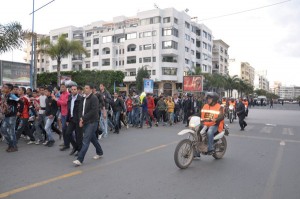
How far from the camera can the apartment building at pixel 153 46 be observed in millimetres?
54688

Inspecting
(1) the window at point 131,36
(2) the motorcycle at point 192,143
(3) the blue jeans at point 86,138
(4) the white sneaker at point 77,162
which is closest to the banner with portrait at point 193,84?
(2) the motorcycle at point 192,143

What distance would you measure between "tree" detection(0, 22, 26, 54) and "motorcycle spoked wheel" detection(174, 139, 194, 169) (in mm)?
10314

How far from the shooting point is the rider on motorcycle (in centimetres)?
660

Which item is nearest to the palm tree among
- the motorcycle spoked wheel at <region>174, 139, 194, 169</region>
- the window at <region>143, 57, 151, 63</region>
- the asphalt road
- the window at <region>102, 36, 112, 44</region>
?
the window at <region>143, 57, 151, 63</region>

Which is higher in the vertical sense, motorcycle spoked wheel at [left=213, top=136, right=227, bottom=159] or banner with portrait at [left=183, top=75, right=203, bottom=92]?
banner with portrait at [left=183, top=75, right=203, bottom=92]

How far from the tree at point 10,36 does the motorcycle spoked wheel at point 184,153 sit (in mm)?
10314

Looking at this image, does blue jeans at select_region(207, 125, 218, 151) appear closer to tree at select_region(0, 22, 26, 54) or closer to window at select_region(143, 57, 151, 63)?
tree at select_region(0, 22, 26, 54)

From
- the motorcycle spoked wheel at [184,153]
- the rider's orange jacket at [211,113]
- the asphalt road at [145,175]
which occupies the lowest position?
the asphalt road at [145,175]

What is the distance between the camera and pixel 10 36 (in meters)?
13.0

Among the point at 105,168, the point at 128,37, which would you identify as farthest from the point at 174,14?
the point at 105,168

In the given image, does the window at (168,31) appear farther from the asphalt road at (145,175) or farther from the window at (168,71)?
the asphalt road at (145,175)

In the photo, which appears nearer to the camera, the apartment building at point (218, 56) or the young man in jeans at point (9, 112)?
the young man in jeans at point (9, 112)

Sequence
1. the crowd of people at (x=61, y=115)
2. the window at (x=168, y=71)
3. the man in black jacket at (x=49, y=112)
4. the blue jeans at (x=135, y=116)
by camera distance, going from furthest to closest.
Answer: the window at (x=168, y=71), the blue jeans at (x=135, y=116), the man in black jacket at (x=49, y=112), the crowd of people at (x=61, y=115)

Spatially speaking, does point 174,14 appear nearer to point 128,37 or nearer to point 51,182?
point 128,37
